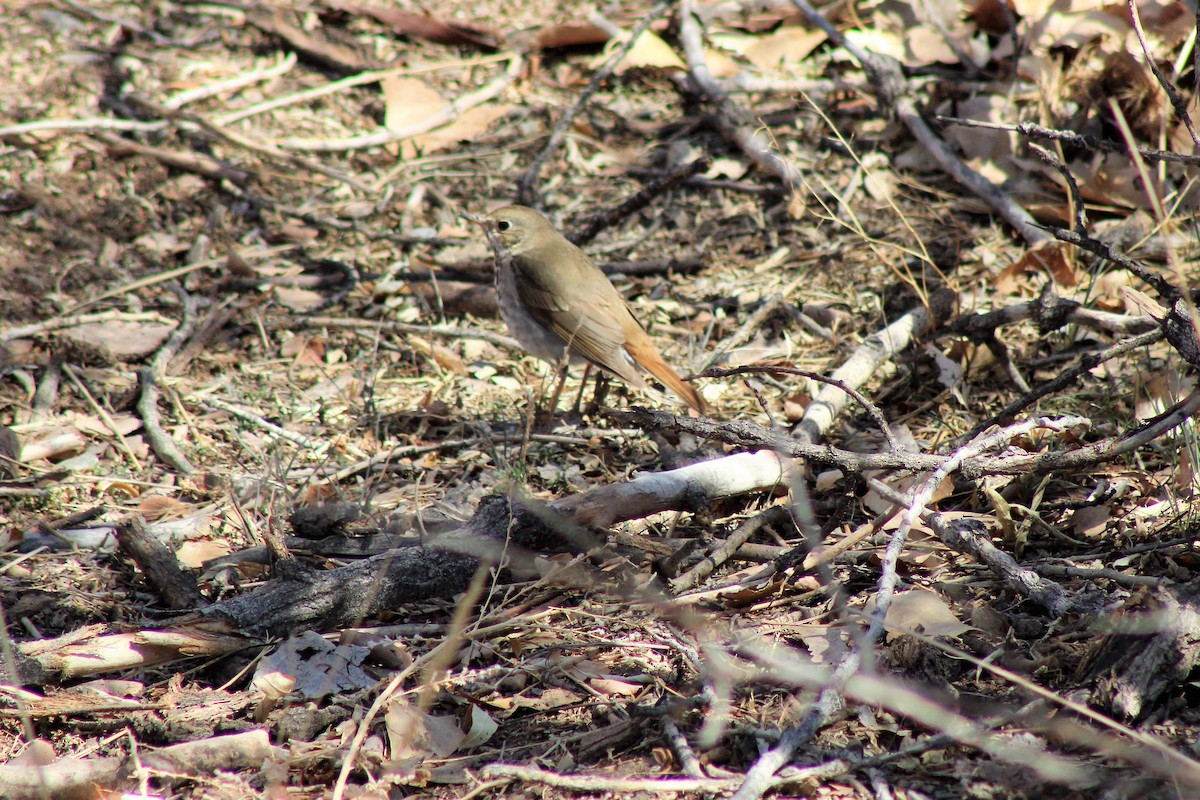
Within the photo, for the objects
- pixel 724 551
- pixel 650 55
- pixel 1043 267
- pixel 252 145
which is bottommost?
pixel 252 145

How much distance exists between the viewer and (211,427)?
4266mm

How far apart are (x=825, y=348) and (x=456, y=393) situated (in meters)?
1.69

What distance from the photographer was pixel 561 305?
15.3ft

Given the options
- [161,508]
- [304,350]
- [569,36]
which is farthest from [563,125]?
[161,508]

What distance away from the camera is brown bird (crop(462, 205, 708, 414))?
443cm

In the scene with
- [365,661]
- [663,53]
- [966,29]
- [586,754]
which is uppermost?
[966,29]

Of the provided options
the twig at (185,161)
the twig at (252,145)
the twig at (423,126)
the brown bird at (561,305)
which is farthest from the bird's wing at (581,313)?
the twig at (185,161)

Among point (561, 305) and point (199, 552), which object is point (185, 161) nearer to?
point (561, 305)

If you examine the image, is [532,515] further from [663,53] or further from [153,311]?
[663,53]

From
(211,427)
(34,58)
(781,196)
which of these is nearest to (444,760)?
(211,427)

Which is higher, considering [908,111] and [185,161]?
[908,111]

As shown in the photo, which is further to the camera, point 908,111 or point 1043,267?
point 908,111

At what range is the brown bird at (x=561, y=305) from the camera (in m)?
4.43

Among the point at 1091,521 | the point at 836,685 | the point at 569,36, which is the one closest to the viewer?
the point at 836,685
